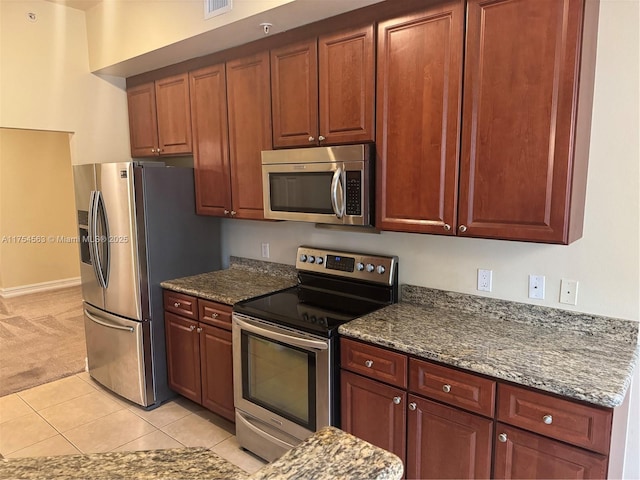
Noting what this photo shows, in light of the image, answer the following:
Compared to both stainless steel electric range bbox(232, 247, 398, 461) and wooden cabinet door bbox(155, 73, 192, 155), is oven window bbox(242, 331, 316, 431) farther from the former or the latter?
wooden cabinet door bbox(155, 73, 192, 155)

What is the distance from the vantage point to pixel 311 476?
0.69 m

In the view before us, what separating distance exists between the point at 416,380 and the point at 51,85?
11.0ft

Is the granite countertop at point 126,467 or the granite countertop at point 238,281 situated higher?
the granite countertop at point 126,467

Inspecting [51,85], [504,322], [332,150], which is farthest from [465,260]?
[51,85]

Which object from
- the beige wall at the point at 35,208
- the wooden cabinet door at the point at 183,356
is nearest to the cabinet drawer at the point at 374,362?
the wooden cabinet door at the point at 183,356

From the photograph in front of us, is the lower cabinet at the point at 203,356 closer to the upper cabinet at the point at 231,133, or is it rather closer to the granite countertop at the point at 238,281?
the granite countertop at the point at 238,281

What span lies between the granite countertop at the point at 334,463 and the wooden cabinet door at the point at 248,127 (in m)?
2.18

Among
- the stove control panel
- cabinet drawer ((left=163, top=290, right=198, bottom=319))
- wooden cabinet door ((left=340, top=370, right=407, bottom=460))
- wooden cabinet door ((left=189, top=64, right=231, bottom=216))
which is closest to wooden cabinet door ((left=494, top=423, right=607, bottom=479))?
wooden cabinet door ((left=340, top=370, right=407, bottom=460))

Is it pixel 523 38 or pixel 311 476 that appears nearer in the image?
pixel 311 476

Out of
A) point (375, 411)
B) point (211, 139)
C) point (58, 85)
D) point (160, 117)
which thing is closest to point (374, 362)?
point (375, 411)

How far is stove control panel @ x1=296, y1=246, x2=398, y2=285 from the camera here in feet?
8.29

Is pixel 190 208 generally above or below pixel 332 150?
below

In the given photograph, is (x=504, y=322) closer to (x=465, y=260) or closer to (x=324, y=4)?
(x=465, y=260)

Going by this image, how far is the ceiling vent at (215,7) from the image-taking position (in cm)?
245
